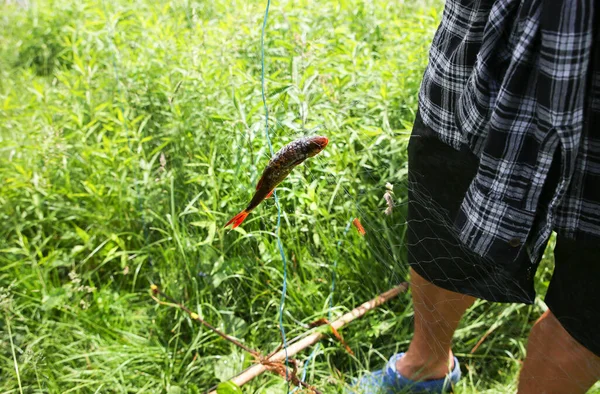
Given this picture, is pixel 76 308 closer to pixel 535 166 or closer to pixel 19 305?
pixel 19 305

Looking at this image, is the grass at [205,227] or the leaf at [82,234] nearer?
the grass at [205,227]

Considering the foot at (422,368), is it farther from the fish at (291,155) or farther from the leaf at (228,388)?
the fish at (291,155)

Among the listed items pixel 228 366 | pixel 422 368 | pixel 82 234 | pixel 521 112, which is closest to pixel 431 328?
pixel 422 368

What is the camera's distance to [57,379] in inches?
88.7

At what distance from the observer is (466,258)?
179 centimetres

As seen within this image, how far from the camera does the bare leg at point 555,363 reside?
5.46 ft

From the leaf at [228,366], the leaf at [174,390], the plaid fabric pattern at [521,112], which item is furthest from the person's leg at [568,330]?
the leaf at [174,390]

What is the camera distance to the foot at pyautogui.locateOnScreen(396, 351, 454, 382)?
218 centimetres

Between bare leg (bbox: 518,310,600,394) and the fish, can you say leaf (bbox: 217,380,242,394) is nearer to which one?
the fish

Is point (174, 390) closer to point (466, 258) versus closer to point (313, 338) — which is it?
point (313, 338)

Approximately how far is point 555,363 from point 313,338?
938 millimetres

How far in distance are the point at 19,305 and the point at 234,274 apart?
92 cm

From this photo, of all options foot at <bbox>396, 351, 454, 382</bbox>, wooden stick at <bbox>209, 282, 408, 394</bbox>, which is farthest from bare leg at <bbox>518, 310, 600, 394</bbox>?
wooden stick at <bbox>209, 282, 408, 394</bbox>

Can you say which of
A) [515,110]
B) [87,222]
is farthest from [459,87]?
[87,222]
